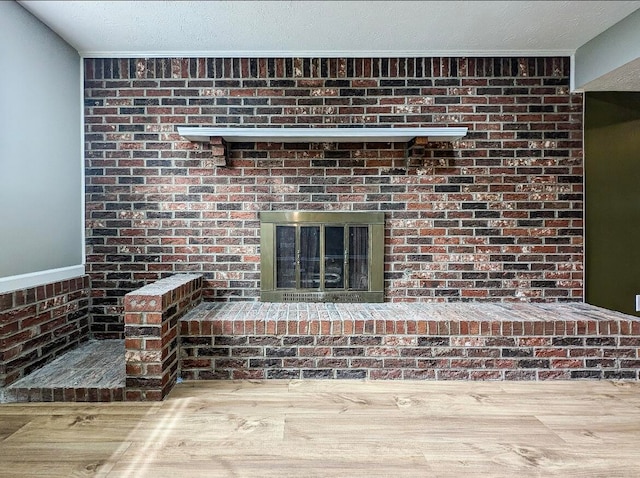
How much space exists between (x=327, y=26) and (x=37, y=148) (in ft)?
6.46

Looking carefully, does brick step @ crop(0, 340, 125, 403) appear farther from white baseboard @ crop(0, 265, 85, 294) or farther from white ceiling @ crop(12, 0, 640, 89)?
white ceiling @ crop(12, 0, 640, 89)

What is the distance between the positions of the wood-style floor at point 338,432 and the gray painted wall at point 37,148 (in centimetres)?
93

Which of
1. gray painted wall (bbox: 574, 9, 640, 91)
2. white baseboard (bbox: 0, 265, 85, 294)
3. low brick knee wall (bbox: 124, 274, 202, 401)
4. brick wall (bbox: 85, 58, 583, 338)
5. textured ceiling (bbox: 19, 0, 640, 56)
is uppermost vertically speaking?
textured ceiling (bbox: 19, 0, 640, 56)

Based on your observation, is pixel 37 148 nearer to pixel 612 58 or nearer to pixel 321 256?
pixel 321 256

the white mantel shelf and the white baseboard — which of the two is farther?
the white mantel shelf

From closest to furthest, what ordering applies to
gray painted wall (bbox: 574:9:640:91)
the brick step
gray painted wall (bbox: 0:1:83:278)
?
1. the brick step
2. gray painted wall (bbox: 0:1:83:278)
3. gray painted wall (bbox: 574:9:640:91)

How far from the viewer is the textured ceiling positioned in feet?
7.53

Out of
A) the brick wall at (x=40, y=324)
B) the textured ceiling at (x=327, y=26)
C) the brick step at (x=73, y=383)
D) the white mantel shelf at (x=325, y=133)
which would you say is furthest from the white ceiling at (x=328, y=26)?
the brick step at (x=73, y=383)

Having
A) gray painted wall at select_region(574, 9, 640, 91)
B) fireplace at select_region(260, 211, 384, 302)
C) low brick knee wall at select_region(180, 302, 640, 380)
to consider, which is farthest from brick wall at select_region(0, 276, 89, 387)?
gray painted wall at select_region(574, 9, 640, 91)

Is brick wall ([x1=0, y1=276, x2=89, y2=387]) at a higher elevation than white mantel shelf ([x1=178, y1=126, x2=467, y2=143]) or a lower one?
lower

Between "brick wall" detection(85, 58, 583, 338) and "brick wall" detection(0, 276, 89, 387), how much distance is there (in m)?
0.17

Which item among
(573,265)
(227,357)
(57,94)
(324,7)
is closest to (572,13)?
(324,7)

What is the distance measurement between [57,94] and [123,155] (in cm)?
54

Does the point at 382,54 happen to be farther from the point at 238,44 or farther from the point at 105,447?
the point at 105,447
